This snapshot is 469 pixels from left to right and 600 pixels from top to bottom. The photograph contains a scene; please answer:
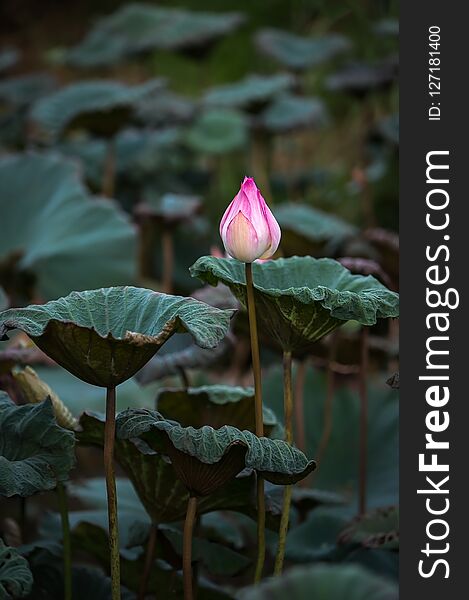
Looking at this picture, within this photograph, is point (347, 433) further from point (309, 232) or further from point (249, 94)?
point (249, 94)

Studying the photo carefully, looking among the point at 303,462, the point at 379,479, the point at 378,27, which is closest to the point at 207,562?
the point at 303,462

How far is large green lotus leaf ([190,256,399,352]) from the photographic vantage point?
901mm

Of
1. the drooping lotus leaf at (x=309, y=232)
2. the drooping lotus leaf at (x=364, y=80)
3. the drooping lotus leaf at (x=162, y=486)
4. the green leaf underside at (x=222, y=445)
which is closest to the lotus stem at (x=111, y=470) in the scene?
the green leaf underside at (x=222, y=445)

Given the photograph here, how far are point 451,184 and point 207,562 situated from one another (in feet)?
1.65

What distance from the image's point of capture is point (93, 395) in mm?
1822

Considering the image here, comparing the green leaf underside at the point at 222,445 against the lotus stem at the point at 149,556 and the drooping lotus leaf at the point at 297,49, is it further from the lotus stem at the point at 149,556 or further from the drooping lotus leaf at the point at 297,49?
the drooping lotus leaf at the point at 297,49

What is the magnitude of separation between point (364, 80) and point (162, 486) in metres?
2.52

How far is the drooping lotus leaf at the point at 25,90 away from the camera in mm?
3498

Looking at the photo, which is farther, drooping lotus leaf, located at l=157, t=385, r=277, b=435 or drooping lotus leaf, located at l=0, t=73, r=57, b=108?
drooping lotus leaf, located at l=0, t=73, r=57, b=108

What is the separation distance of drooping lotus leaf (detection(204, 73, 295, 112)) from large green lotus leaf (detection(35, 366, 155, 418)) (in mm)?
1362

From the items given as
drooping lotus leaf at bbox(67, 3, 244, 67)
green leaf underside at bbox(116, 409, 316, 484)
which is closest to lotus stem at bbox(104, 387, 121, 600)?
green leaf underside at bbox(116, 409, 316, 484)

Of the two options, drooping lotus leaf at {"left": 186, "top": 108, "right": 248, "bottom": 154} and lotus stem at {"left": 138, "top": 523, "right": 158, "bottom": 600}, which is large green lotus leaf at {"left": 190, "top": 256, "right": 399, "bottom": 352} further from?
drooping lotus leaf at {"left": 186, "top": 108, "right": 248, "bottom": 154}

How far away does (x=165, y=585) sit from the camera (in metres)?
1.23

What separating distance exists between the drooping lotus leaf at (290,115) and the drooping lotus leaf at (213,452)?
2397 mm
